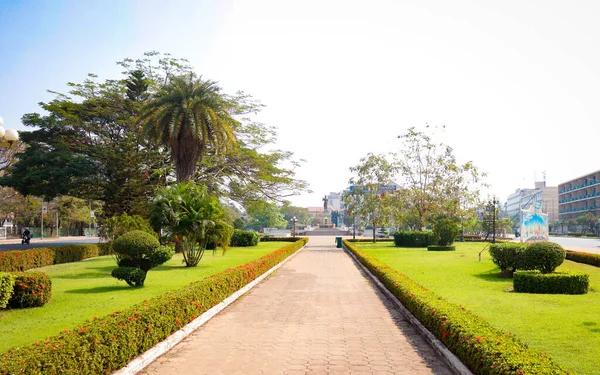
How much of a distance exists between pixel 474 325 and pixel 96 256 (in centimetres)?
2677

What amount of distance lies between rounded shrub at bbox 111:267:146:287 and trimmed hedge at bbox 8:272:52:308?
2802mm

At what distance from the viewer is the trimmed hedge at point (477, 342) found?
5.39 meters

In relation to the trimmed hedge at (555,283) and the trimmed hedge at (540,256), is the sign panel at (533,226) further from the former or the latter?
the trimmed hedge at (555,283)

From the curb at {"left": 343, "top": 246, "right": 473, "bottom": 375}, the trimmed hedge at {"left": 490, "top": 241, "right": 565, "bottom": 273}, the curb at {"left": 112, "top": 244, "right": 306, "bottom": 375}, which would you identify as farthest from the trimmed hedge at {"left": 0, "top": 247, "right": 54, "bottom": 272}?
the trimmed hedge at {"left": 490, "top": 241, "right": 565, "bottom": 273}

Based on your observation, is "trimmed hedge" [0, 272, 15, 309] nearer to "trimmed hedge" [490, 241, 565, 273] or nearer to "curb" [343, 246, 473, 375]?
"curb" [343, 246, 473, 375]

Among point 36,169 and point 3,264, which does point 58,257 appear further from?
point 36,169

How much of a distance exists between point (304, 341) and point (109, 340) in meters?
3.45

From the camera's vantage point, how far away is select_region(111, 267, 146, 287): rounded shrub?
14234 millimetres

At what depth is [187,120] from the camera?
26.9m

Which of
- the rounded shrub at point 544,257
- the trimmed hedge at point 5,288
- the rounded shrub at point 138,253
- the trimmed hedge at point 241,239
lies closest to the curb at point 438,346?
the rounded shrub at point 544,257

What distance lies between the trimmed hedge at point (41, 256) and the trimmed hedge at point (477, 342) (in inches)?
670

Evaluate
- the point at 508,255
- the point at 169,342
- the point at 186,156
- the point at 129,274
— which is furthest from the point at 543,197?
the point at 169,342

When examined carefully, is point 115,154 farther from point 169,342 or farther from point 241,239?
point 169,342

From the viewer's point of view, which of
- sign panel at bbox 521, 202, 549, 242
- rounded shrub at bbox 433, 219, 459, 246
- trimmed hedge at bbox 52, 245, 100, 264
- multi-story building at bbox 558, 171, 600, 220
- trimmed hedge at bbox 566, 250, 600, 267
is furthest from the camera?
multi-story building at bbox 558, 171, 600, 220
